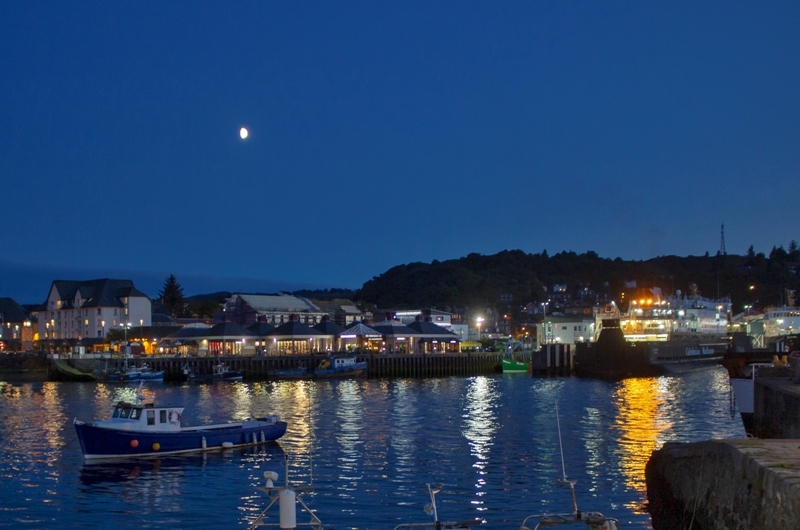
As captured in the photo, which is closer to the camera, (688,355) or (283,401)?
(283,401)

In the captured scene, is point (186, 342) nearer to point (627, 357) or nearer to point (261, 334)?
point (261, 334)

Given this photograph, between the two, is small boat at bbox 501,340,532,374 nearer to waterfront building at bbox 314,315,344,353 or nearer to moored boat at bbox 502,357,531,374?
moored boat at bbox 502,357,531,374

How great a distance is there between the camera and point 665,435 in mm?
34844

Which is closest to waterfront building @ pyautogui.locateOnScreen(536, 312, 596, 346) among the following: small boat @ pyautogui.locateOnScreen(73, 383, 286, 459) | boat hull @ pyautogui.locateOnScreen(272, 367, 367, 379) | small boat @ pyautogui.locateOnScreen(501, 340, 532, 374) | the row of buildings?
the row of buildings

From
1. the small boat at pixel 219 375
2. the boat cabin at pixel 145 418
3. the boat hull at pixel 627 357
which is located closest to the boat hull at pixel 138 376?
the small boat at pixel 219 375

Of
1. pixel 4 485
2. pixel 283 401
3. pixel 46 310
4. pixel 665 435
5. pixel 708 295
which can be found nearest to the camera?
pixel 4 485

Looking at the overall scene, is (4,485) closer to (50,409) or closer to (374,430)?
(374,430)

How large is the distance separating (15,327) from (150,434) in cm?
11266

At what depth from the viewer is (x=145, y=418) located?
3084 centimetres

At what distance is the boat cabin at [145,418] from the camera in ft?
100

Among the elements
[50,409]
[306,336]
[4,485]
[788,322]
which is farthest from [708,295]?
[4,485]

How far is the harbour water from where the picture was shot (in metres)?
21.5

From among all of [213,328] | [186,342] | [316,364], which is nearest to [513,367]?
[316,364]

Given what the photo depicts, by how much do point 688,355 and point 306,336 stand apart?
46306 mm
